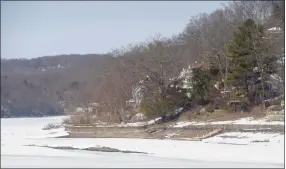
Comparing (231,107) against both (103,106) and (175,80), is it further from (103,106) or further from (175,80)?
(103,106)

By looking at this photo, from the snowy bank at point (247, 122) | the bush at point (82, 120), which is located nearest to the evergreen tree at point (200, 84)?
the snowy bank at point (247, 122)

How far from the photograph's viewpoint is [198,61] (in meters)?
38.7

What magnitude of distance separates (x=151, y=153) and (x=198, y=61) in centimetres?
2372

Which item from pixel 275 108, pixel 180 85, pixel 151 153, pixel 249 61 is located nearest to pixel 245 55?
pixel 249 61

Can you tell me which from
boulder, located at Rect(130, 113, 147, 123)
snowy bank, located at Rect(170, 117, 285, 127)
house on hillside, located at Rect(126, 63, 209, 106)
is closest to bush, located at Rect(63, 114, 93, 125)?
boulder, located at Rect(130, 113, 147, 123)

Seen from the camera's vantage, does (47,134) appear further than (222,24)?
No

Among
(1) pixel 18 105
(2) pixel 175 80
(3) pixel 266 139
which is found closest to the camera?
(1) pixel 18 105

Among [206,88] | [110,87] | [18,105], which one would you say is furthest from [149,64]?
[18,105]

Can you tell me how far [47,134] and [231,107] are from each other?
11.8m

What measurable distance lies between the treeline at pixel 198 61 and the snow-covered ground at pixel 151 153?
1828 mm

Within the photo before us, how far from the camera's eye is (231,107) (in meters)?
28.5

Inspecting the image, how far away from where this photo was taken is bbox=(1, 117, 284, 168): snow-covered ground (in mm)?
7547

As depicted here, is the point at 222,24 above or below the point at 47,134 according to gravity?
above

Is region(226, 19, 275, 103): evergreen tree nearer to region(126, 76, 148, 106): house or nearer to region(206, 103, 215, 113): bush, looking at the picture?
region(206, 103, 215, 113): bush
